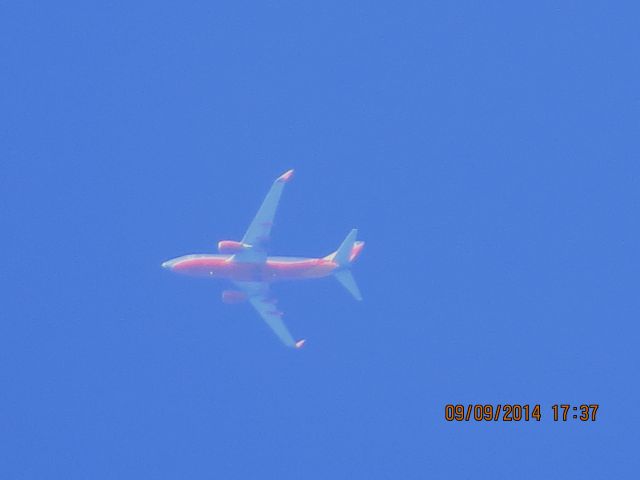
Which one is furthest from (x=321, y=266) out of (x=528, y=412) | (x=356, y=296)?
(x=528, y=412)

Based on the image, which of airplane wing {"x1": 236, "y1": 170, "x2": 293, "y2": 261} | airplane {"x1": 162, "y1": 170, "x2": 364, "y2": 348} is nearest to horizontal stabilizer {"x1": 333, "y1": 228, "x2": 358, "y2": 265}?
airplane {"x1": 162, "y1": 170, "x2": 364, "y2": 348}

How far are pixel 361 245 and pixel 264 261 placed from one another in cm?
317

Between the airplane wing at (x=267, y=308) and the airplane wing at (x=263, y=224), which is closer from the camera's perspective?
the airplane wing at (x=263, y=224)

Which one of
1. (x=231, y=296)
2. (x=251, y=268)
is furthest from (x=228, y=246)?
(x=231, y=296)

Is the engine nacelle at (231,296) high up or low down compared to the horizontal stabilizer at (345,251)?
down

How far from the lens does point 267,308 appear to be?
110 feet

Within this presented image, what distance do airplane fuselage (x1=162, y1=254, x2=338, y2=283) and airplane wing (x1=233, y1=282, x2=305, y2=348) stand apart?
0.45 metres

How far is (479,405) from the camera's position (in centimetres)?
3278

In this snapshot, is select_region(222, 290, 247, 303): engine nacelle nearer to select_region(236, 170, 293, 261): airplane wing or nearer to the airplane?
the airplane

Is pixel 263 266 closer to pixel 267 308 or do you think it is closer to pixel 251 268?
pixel 251 268

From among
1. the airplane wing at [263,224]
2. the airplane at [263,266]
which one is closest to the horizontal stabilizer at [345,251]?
the airplane at [263,266]

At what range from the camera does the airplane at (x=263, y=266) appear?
3225 cm

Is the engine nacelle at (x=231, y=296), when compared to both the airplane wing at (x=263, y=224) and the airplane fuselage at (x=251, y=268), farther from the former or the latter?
the airplane wing at (x=263, y=224)

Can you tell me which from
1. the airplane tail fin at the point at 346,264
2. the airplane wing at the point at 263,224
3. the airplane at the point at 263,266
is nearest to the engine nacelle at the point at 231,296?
the airplane at the point at 263,266
